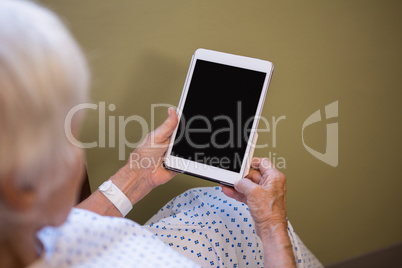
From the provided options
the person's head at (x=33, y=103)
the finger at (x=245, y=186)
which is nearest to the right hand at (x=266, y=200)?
the finger at (x=245, y=186)

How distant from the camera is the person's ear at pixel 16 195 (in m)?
0.49

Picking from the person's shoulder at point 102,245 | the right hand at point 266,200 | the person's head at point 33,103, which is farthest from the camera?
the right hand at point 266,200

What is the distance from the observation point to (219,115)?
36.6 inches

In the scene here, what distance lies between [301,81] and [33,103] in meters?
0.85

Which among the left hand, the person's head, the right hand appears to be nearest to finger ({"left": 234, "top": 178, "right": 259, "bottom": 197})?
the right hand

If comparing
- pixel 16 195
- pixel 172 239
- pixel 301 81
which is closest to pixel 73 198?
pixel 16 195

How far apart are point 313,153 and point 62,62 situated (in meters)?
0.93

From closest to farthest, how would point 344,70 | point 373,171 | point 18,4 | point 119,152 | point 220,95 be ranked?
point 18,4 < point 220,95 < point 119,152 < point 344,70 < point 373,171

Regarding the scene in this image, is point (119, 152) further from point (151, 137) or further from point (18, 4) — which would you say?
point (18, 4)

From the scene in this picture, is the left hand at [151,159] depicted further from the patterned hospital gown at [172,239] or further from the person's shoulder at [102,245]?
the person's shoulder at [102,245]

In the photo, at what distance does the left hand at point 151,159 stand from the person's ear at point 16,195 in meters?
0.45

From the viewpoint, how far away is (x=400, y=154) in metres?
1.40

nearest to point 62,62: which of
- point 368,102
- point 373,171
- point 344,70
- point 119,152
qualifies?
point 119,152

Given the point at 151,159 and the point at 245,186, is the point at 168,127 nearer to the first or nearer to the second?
the point at 151,159
